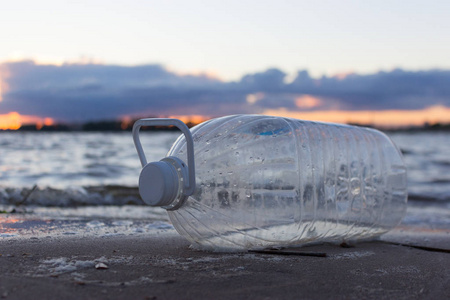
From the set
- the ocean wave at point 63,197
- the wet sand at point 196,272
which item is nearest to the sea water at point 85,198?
the ocean wave at point 63,197

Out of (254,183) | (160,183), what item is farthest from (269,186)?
(160,183)

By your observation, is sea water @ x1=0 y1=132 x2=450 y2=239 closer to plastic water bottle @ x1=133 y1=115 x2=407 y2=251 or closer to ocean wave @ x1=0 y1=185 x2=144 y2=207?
ocean wave @ x1=0 y1=185 x2=144 y2=207

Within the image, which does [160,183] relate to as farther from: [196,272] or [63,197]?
[63,197]

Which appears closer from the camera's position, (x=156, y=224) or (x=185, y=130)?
(x=185, y=130)

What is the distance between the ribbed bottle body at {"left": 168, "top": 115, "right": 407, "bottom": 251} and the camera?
234 cm

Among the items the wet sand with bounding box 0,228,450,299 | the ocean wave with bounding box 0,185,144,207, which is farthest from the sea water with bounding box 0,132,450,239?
the wet sand with bounding box 0,228,450,299

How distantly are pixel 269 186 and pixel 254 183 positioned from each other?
0.09 m

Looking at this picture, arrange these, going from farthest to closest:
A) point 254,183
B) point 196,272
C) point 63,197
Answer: point 63,197
point 254,183
point 196,272

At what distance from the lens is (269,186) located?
7.97 ft

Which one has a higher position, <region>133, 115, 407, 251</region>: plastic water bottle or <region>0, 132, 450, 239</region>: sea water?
<region>133, 115, 407, 251</region>: plastic water bottle

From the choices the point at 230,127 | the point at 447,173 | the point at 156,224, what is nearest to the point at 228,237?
the point at 230,127

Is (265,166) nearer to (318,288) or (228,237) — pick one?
(228,237)

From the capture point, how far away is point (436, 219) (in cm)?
556

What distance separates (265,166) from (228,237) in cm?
40
